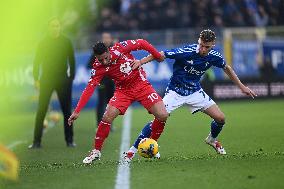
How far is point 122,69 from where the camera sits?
448 inches

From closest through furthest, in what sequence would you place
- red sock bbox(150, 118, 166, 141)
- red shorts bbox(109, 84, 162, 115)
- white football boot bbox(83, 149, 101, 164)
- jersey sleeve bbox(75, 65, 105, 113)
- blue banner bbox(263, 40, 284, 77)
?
1. jersey sleeve bbox(75, 65, 105, 113)
2. white football boot bbox(83, 149, 101, 164)
3. red shorts bbox(109, 84, 162, 115)
4. red sock bbox(150, 118, 166, 141)
5. blue banner bbox(263, 40, 284, 77)

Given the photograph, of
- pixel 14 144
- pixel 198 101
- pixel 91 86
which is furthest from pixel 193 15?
pixel 91 86

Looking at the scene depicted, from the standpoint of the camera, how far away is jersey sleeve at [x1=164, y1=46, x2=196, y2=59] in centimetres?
1170

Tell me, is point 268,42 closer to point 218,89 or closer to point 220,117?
point 218,89

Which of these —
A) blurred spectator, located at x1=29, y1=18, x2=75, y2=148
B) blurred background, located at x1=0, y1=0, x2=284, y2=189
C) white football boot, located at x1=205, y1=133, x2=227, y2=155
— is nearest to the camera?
white football boot, located at x1=205, y1=133, x2=227, y2=155

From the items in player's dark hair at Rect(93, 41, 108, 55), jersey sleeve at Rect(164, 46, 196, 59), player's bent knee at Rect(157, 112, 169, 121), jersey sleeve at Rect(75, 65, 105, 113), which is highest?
player's dark hair at Rect(93, 41, 108, 55)

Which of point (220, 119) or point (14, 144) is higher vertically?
point (220, 119)

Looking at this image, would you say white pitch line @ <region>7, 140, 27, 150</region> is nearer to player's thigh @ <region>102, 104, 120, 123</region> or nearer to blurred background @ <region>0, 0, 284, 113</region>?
player's thigh @ <region>102, 104, 120, 123</region>

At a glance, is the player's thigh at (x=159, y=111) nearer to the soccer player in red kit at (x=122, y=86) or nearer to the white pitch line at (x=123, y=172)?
the soccer player in red kit at (x=122, y=86)

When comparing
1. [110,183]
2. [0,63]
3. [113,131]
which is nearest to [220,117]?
[110,183]

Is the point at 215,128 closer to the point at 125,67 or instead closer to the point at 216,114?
the point at 216,114

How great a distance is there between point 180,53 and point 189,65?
27cm

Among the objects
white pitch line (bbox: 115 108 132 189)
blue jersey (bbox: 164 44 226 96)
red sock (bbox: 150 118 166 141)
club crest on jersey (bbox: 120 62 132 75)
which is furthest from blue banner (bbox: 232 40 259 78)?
club crest on jersey (bbox: 120 62 132 75)

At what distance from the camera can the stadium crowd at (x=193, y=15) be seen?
2870cm
